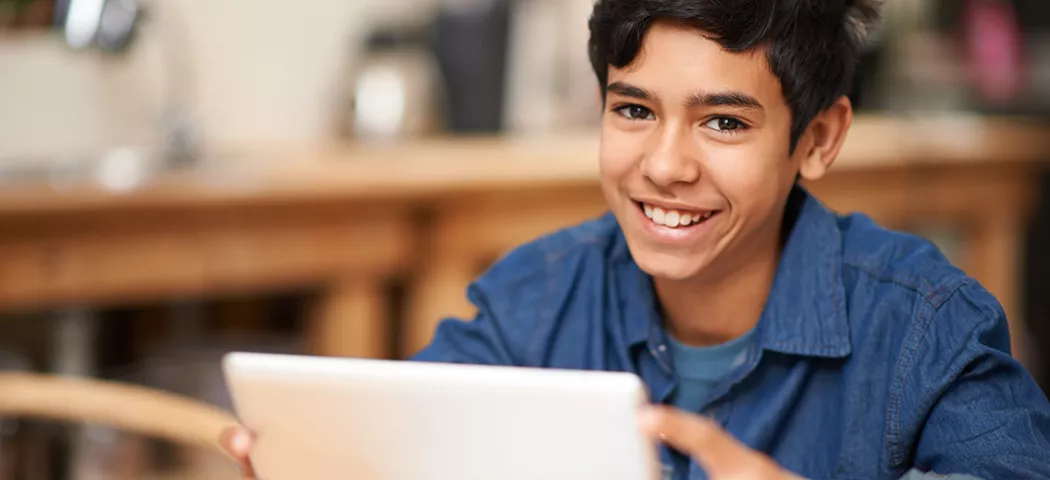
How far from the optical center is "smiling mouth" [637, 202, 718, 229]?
0.96 metres

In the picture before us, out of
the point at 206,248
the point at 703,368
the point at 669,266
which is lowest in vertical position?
the point at 206,248

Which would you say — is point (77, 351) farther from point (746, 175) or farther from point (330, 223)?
point (746, 175)

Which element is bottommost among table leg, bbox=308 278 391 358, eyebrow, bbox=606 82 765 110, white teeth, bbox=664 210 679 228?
table leg, bbox=308 278 391 358

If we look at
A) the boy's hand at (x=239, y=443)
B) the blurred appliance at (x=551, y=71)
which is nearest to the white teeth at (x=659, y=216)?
the boy's hand at (x=239, y=443)

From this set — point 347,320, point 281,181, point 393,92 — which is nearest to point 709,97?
point 281,181

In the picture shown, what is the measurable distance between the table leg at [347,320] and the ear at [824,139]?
1185 millimetres

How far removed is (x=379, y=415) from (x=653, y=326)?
0.38 metres

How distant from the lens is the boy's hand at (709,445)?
2.08 ft

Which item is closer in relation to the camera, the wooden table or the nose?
the nose

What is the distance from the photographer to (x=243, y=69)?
2727mm

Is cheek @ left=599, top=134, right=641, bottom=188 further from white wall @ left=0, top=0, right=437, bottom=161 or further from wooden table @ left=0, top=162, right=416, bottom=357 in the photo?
white wall @ left=0, top=0, right=437, bottom=161

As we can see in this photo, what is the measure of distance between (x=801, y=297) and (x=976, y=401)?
188 millimetres

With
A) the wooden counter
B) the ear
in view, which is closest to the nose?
the ear

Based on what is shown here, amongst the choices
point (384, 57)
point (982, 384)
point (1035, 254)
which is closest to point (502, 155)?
point (384, 57)
